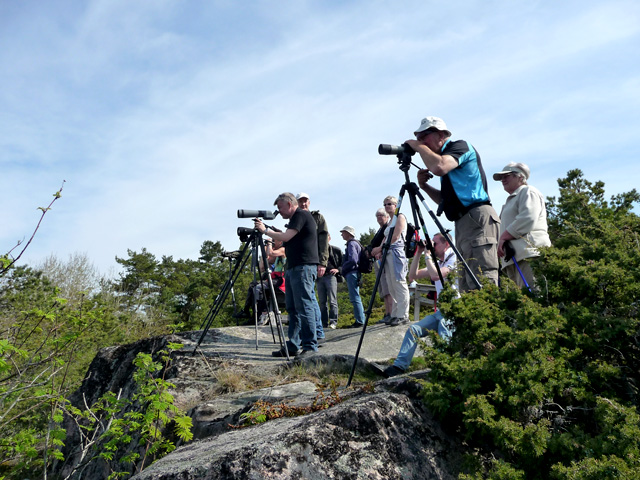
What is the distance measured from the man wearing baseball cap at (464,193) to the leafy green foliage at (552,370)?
797 mm

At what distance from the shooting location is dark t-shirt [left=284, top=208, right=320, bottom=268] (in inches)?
249

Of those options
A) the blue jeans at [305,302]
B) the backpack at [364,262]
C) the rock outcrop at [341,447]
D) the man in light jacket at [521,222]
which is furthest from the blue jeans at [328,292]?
the rock outcrop at [341,447]

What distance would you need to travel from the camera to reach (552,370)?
2.60m

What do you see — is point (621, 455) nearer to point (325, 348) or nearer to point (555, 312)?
point (555, 312)

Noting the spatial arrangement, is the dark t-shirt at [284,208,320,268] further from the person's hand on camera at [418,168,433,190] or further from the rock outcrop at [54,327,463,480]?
the rock outcrop at [54,327,463,480]

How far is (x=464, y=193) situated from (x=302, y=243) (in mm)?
2630

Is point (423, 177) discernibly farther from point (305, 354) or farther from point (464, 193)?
point (305, 354)

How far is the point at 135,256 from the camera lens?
23094mm

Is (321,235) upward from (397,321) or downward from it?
upward

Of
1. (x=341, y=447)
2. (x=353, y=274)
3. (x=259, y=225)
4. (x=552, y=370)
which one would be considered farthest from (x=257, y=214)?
(x=552, y=370)

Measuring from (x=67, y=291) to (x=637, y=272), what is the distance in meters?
19.5

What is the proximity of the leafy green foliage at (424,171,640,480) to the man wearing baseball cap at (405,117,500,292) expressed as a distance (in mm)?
797

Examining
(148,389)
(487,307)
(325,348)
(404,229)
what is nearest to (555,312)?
(487,307)

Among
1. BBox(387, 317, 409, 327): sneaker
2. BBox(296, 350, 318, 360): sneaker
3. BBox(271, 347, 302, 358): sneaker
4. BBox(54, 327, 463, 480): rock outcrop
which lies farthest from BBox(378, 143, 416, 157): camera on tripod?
BBox(387, 317, 409, 327): sneaker
